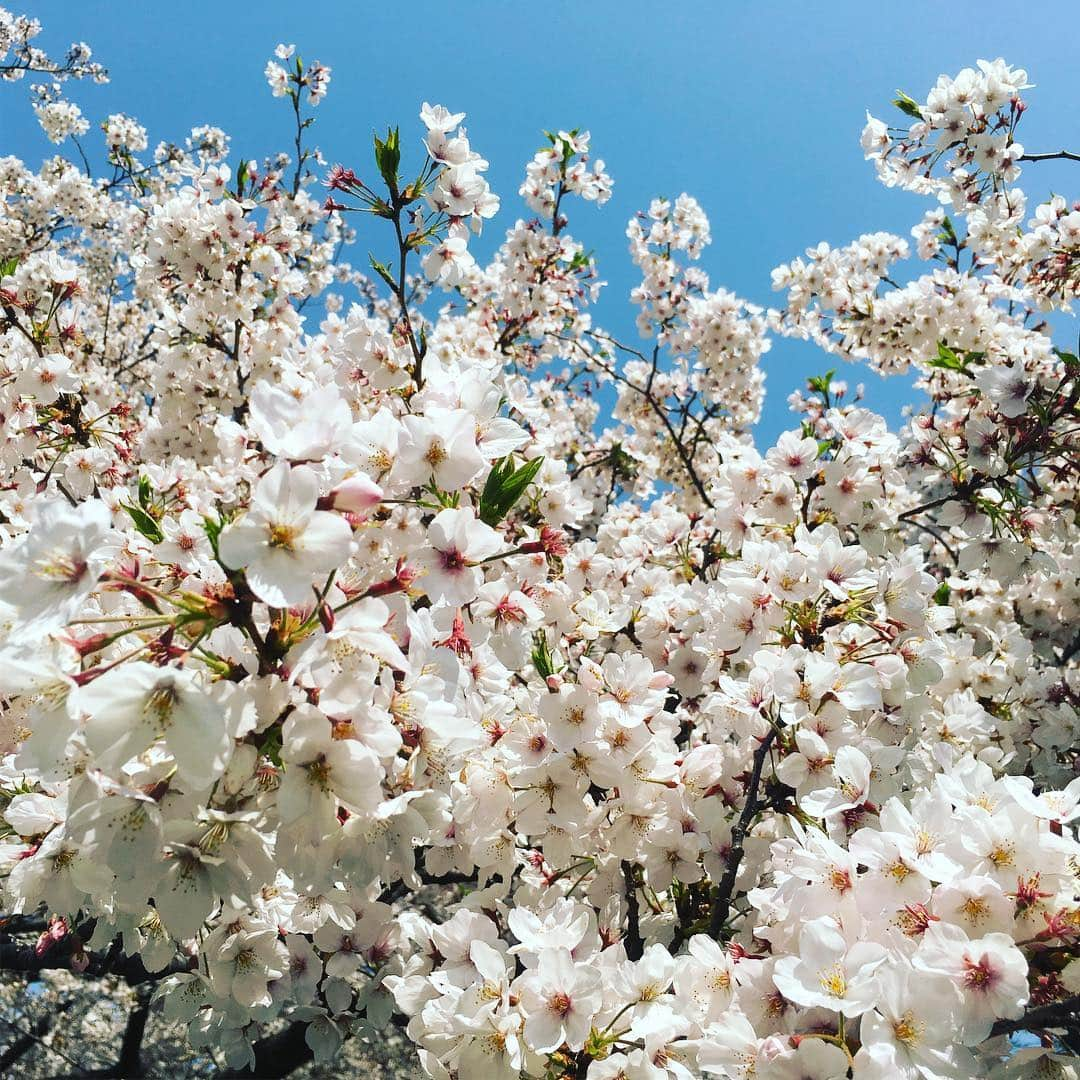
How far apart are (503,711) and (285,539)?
1.43 metres

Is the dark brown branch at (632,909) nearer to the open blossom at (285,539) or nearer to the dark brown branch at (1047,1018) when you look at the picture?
the dark brown branch at (1047,1018)

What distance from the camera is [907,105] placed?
5.25 m

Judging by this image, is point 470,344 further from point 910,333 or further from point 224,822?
point 224,822

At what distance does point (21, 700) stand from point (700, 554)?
418 cm

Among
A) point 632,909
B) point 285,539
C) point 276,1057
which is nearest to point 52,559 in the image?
point 285,539

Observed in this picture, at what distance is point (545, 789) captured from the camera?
247 centimetres

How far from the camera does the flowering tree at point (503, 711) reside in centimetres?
148

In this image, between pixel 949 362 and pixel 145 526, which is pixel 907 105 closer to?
pixel 949 362

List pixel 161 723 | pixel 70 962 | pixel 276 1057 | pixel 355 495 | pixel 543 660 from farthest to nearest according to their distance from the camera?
pixel 276 1057 < pixel 70 962 < pixel 543 660 < pixel 355 495 < pixel 161 723

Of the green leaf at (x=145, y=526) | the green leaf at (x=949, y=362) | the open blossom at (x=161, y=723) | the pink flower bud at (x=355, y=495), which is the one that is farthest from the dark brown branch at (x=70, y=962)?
the green leaf at (x=949, y=362)

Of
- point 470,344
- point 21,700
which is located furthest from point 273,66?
point 21,700

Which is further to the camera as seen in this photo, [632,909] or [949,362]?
[949,362]

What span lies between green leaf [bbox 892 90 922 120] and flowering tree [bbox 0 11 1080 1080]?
0.02 metres

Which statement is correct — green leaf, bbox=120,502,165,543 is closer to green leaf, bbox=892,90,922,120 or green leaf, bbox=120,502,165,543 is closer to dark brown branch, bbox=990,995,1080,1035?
dark brown branch, bbox=990,995,1080,1035
